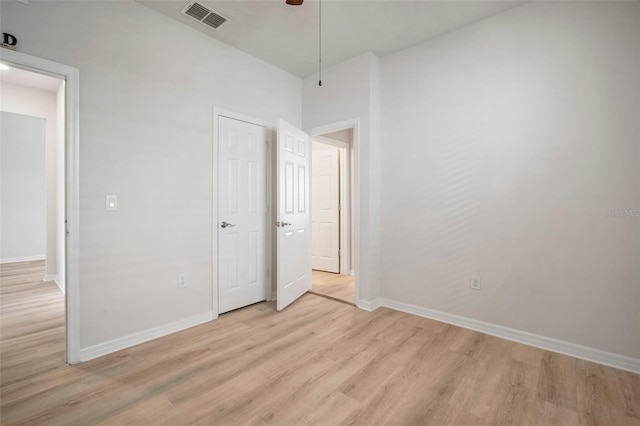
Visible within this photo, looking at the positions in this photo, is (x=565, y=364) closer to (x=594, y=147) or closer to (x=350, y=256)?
(x=594, y=147)

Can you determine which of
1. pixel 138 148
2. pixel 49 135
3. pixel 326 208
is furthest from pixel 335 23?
pixel 49 135

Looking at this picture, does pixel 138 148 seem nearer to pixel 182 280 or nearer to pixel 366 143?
pixel 182 280

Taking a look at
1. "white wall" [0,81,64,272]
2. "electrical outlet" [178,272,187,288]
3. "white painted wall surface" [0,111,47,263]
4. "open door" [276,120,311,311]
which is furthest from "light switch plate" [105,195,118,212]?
"white painted wall surface" [0,111,47,263]

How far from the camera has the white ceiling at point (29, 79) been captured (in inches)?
146

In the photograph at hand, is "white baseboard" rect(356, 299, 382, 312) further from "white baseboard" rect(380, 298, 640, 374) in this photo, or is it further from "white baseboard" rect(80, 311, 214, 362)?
"white baseboard" rect(80, 311, 214, 362)

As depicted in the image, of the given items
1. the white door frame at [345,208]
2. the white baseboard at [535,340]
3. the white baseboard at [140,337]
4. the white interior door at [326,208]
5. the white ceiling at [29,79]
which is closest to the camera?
the white baseboard at [535,340]

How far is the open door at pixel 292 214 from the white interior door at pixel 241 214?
0.34 m

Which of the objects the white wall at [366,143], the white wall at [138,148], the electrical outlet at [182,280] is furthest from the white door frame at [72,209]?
the white wall at [366,143]

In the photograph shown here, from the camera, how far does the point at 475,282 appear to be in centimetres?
275

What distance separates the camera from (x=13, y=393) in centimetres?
181

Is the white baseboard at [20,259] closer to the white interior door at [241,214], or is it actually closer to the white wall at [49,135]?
the white wall at [49,135]

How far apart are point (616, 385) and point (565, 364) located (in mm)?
280

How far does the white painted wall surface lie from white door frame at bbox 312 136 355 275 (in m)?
5.32

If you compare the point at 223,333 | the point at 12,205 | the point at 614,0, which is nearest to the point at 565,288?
the point at 614,0
